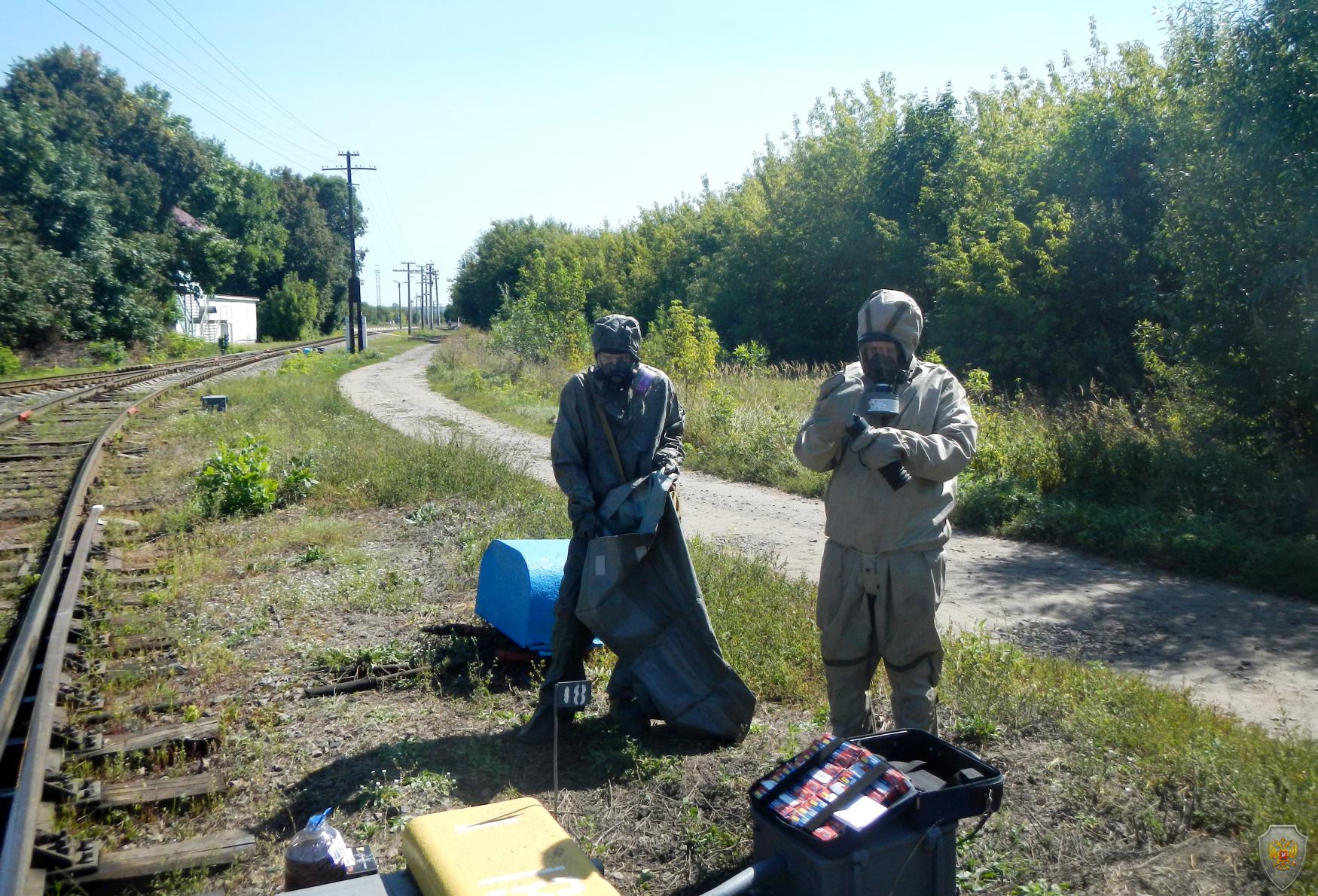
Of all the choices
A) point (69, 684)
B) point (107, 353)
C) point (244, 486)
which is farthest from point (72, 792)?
point (107, 353)

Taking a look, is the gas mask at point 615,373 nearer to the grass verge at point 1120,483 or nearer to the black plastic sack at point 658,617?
the black plastic sack at point 658,617

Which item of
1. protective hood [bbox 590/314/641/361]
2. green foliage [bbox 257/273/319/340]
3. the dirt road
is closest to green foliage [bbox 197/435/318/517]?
the dirt road

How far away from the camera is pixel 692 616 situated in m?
4.89

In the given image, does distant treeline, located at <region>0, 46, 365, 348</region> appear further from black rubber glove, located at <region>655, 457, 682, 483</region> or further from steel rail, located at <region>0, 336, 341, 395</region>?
black rubber glove, located at <region>655, 457, 682, 483</region>

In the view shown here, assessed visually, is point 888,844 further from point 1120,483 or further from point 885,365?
point 1120,483

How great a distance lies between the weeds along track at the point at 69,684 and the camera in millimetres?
3918

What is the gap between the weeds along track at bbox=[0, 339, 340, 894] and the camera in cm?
392

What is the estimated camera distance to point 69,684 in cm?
580

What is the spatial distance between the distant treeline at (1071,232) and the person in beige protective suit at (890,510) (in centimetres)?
704

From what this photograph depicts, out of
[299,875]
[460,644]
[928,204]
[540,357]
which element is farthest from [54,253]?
[299,875]

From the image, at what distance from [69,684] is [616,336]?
387 centimetres

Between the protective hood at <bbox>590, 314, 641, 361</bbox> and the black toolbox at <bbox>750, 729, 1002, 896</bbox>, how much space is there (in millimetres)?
2295

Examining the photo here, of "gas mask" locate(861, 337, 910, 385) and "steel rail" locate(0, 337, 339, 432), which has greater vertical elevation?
"gas mask" locate(861, 337, 910, 385)

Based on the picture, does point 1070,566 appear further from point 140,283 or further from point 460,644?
point 140,283
